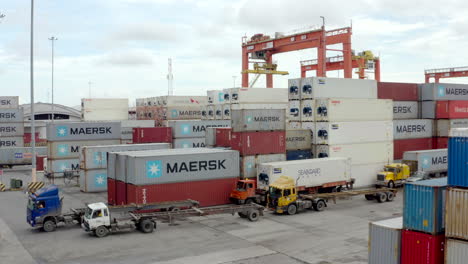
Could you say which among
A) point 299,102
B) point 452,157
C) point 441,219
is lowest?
point 441,219

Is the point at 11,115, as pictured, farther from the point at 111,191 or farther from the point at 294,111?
the point at 294,111

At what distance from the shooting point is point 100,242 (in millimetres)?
23609

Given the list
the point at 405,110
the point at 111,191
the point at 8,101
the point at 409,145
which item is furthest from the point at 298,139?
the point at 8,101

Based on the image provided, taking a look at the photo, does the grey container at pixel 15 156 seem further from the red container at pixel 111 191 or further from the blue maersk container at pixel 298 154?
the blue maersk container at pixel 298 154

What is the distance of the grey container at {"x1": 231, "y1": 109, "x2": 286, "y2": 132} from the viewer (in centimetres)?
3331

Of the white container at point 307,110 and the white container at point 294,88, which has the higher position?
the white container at point 294,88

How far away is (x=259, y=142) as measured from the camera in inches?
1337

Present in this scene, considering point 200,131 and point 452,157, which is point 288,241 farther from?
point 200,131

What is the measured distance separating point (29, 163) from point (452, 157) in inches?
2246

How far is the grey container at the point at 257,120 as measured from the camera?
3331 cm

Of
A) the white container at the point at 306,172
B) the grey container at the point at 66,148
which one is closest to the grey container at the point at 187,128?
the grey container at the point at 66,148

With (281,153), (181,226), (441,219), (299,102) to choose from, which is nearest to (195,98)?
(299,102)

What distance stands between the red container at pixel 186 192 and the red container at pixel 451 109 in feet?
80.9

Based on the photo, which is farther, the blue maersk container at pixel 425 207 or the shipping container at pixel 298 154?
the shipping container at pixel 298 154
